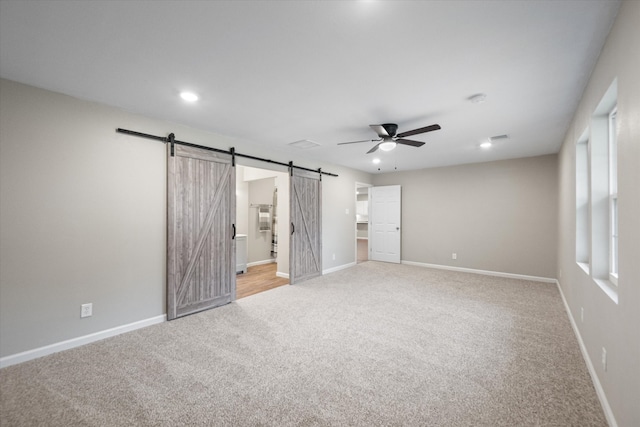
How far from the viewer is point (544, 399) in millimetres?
1979

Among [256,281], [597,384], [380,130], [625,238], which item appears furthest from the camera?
[256,281]

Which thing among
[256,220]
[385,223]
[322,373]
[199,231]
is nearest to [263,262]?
[256,220]

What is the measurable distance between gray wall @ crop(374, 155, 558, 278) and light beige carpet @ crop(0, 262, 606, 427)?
216 centimetres

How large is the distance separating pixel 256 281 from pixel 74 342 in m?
3.04

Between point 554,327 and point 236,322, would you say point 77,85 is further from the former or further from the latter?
point 554,327

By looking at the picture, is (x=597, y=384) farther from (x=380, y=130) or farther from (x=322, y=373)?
(x=380, y=130)

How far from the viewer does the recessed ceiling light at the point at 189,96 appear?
2.76 m

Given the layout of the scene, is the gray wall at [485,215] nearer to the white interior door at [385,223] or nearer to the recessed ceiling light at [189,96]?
the white interior door at [385,223]

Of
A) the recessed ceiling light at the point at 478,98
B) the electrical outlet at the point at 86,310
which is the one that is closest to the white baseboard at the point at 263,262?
the electrical outlet at the point at 86,310

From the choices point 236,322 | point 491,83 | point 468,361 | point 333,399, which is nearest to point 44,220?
point 236,322

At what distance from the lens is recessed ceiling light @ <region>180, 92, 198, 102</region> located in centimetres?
276

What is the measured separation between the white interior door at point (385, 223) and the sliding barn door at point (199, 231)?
4.58 m

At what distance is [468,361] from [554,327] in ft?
5.29

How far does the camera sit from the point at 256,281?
558cm
